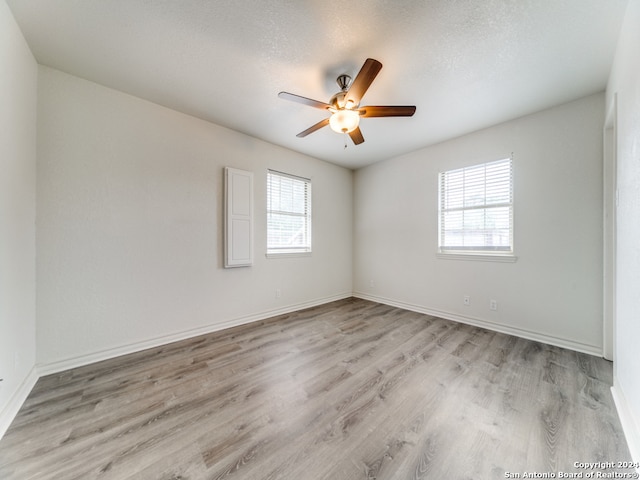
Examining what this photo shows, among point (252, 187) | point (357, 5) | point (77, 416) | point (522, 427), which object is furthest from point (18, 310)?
point (522, 427)

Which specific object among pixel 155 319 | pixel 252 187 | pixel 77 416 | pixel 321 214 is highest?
pixel 252 187

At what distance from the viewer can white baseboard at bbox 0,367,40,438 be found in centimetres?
144

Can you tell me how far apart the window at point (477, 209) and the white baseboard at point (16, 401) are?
14.3ft

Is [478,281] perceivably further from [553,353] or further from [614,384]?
[614,384]

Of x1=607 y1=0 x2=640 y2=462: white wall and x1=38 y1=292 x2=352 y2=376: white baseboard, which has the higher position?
x1=607 y1=0 x2=640 y2=462: white wall

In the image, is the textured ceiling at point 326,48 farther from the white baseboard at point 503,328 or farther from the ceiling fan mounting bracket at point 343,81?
the white baseboard at point 503,328

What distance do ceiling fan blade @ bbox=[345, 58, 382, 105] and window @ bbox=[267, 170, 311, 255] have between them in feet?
6.37

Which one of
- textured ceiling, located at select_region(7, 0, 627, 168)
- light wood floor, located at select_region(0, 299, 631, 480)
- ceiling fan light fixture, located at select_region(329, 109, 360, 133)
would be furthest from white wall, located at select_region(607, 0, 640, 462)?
ceiling fan light fixture, located at select_region(329, 109, 360, 133)

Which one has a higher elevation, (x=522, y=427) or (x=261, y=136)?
(x=261, y=136)

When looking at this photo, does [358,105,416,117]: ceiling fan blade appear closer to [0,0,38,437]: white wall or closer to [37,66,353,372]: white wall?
[37,66,353,372]: white wall

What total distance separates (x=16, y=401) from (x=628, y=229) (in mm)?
4126

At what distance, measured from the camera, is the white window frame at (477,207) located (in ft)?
9.71

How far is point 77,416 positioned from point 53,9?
2635 millimetres

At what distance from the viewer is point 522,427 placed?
145 centimetres
